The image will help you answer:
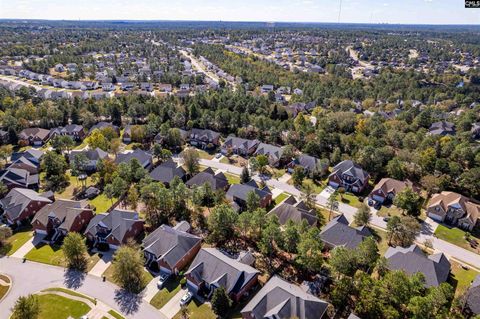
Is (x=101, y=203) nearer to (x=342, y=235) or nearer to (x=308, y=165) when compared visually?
(x=342, y=235)

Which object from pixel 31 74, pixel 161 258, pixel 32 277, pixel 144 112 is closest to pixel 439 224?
pixel 161 258

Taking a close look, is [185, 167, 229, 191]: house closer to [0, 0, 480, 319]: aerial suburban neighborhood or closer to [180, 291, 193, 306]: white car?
[0, 0, 480, 319]: aerial suburban neighborhood

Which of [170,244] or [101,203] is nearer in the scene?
[170,244]

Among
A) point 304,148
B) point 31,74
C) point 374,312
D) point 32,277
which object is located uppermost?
point 31,74

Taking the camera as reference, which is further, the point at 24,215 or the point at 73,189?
the point at 73,189

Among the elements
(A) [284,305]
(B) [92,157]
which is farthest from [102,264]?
(B) [92,157]

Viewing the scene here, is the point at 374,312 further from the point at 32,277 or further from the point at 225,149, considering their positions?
the point at 225,149

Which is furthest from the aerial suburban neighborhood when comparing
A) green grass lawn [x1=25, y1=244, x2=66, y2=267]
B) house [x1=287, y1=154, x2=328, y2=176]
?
house [x1=287, y1=154, x2=328, y2=176]
